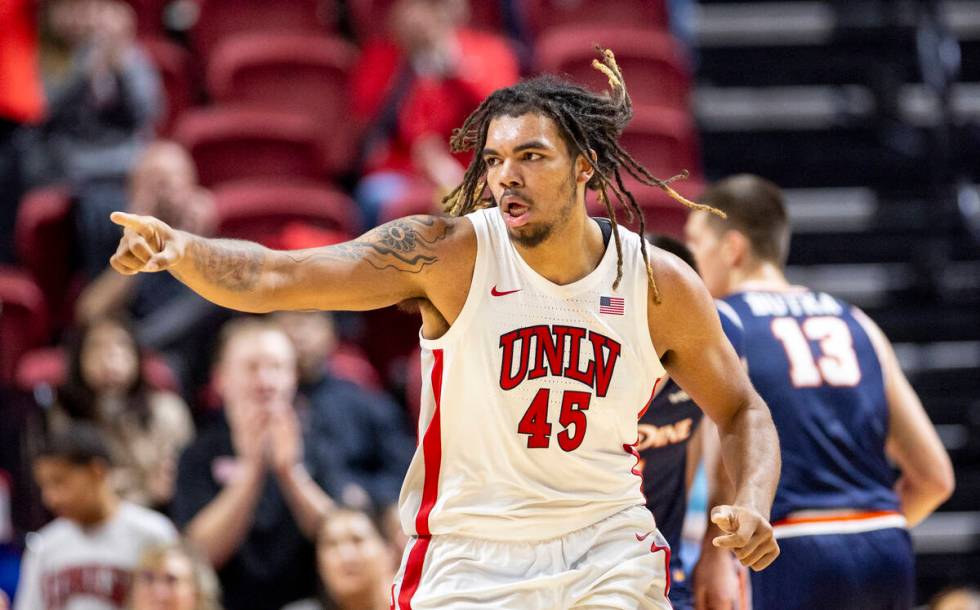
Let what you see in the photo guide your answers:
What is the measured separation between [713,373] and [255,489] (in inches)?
134

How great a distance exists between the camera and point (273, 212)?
29.9 feet

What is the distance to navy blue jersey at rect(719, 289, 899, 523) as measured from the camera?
5.05 m

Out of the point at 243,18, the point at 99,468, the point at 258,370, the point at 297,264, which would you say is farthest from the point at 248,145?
the point at 297,264

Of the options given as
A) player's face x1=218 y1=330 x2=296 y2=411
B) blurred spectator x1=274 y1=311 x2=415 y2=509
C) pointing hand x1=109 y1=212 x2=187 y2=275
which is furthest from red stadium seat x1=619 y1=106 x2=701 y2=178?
pointing hand x1=109 y1=212 x2=187 y2=275

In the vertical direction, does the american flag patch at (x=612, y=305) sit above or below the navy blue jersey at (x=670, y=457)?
above

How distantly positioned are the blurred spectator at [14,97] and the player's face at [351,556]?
3.38m

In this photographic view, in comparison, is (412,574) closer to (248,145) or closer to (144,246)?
(144,246)

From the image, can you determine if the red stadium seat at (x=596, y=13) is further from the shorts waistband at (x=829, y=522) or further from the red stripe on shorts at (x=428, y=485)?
the red stripe on shorts at (x=428, y=485)

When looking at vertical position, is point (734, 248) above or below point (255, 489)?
above

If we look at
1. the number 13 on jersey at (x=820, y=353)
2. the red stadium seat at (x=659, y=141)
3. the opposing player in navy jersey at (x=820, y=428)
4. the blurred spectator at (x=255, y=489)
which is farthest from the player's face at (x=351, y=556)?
the red stadium seat at (x=659, y=141)

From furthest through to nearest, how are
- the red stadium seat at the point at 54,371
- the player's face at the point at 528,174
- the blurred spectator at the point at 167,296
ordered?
the blurred spectator at the point at 167,296
the red stadium seat at the point at 54,371
the player's face at the point at 528,174

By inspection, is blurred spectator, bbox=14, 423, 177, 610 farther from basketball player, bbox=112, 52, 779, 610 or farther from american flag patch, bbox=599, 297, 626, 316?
american flag patch, bbox=599, 297, 626, 316

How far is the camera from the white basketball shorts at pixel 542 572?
385 cm

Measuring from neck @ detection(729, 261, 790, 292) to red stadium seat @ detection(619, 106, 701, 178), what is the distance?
4128mm
